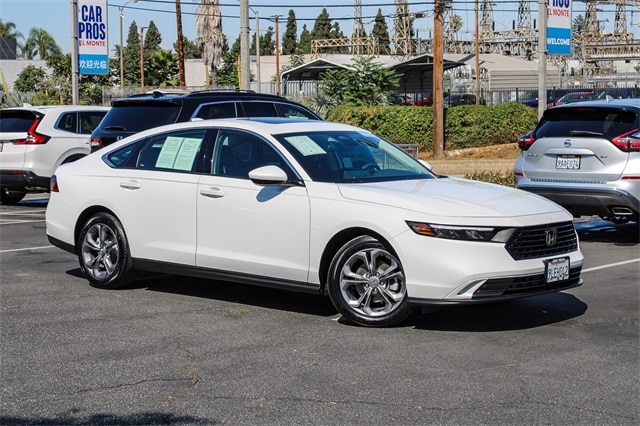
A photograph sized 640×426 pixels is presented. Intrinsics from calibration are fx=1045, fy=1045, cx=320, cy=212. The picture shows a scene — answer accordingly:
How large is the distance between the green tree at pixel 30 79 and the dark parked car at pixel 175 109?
63.6m

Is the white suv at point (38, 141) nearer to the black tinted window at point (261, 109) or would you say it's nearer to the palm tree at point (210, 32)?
the black tinted window at point (261, 109)

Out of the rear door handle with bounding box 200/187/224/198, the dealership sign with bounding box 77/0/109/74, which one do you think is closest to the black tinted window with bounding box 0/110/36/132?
the rear door handle with bounding box 200/187/224/198

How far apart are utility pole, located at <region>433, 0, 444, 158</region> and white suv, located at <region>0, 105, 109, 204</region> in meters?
14.0

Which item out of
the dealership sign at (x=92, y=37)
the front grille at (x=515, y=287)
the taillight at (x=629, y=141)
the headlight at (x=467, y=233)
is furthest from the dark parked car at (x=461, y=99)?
the headlight at (x=467, y=233)

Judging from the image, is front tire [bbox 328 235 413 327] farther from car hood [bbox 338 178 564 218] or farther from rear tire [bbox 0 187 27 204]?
rear tire [bbox 0 187 27 204]

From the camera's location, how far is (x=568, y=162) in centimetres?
1253

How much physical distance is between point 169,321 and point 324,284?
125 centimetres

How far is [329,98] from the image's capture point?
37.3 m

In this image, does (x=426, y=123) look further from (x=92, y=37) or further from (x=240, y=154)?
(x=240, y=154)

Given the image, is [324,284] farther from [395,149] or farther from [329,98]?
[329,98]

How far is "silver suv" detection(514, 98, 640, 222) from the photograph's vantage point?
479 inches

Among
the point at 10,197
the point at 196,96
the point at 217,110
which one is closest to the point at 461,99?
the point at 10,197

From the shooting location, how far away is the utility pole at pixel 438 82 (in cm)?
3036

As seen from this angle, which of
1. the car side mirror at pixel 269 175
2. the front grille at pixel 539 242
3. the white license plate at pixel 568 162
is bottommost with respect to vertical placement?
the front grille at pixel 539 242
